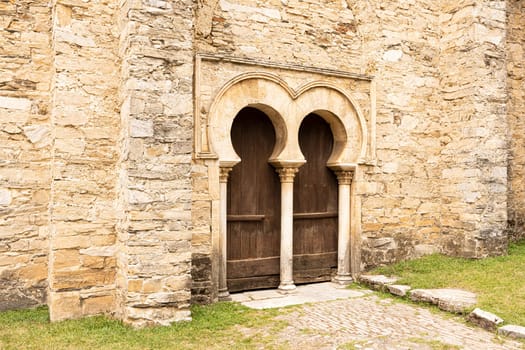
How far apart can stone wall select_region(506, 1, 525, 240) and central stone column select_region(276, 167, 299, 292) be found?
204 inches

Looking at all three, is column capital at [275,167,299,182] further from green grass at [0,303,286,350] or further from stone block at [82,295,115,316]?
stone block at [82,295,115,316]

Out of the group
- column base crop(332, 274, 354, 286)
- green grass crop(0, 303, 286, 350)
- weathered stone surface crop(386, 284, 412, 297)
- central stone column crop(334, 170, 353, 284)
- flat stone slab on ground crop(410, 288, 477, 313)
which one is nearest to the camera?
green grass crop(0, 303, 286, 350)

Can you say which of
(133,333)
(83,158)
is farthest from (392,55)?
(133,333)

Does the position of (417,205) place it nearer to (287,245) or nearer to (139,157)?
(287,245)

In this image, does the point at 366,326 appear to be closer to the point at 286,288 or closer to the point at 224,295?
the point at 286,288

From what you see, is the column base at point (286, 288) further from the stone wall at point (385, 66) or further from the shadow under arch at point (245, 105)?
the shadow under arch at point (245, 105)

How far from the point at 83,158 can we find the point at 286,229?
3.00 metres

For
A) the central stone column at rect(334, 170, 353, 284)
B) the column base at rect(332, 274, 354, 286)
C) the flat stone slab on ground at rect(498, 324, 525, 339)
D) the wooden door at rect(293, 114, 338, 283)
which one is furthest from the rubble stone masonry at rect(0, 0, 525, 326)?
the flat stone slab on ground at rect(498, 324, 525, 339)

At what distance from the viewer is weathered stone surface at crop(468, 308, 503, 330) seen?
16.6 ft

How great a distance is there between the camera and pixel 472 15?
26.1 ft

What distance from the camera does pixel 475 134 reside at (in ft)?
26.0

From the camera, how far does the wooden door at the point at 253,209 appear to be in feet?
22.1

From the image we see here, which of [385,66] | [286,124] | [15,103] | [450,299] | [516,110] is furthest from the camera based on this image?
[516,110]

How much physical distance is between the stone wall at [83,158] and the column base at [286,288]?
7.90ft
